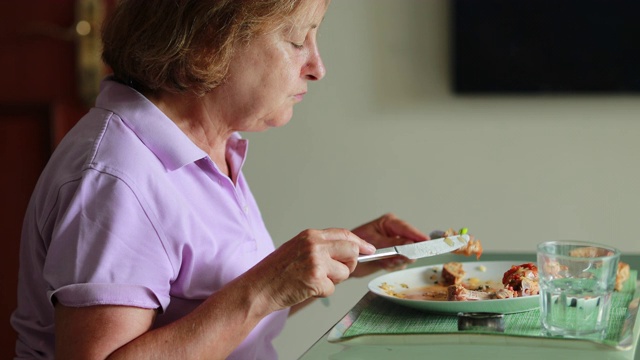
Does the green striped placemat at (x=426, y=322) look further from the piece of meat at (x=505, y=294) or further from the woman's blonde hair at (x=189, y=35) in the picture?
the woman's blonde hair at (x=189, y=35)

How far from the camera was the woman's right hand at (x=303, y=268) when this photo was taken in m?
1.13

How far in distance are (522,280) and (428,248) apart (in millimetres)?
150

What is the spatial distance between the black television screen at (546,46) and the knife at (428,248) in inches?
53.3

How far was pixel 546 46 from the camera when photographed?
2564mm

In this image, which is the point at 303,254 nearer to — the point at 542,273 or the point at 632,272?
the point at 542,273

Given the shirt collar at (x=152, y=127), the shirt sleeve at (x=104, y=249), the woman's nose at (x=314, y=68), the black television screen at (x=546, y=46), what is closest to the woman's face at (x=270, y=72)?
the woman's nose at (x=314, y=68)

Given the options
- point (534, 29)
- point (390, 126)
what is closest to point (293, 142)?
point (390, 126)

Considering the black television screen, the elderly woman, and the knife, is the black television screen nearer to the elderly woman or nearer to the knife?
the elderly woman

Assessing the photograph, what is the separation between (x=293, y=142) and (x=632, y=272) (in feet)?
5.10

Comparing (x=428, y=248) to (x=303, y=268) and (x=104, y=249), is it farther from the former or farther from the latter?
(x=104, y=249)

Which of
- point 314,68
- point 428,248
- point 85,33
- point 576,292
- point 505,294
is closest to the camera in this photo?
point 576,292

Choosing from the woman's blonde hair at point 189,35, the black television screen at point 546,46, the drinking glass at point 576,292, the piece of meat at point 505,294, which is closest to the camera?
the drinking glass at point 576,292

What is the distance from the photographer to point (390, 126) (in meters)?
2.71

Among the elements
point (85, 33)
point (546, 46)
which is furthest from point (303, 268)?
point (85, 33)
